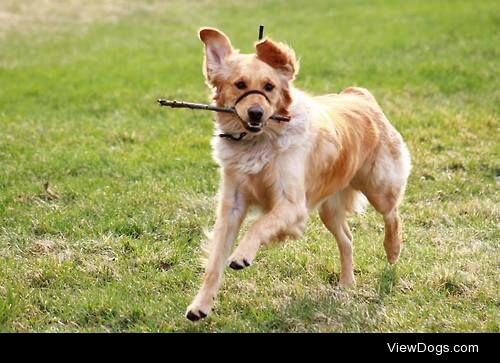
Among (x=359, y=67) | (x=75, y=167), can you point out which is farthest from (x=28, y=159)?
(x=359, y=67)

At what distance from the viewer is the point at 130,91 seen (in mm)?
13297

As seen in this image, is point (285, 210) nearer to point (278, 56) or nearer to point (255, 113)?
point (255, 113)

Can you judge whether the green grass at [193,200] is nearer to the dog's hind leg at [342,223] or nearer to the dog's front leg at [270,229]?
the dog's hind leg at [342,223]

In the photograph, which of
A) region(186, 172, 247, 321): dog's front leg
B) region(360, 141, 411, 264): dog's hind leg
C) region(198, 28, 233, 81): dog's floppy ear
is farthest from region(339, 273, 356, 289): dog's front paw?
region(198, 28, 233, 81): dog's floppy ear

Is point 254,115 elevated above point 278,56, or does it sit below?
below

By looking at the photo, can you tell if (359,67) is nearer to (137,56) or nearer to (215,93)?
(137,56)

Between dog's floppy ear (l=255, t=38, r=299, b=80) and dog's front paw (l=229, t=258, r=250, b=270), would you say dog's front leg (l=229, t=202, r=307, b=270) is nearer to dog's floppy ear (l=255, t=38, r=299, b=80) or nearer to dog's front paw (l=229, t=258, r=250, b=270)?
dog's front paw (l=229, t=258, r=250, b=270)

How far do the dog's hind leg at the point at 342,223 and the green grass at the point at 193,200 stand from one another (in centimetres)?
11

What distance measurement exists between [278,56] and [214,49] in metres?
0.43

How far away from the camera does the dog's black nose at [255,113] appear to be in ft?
17.8

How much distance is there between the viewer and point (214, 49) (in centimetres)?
580

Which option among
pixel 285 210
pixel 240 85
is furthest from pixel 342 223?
pixel 240 85

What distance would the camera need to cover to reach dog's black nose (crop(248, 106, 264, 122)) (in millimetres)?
5438

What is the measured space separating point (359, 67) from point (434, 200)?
6.40m
